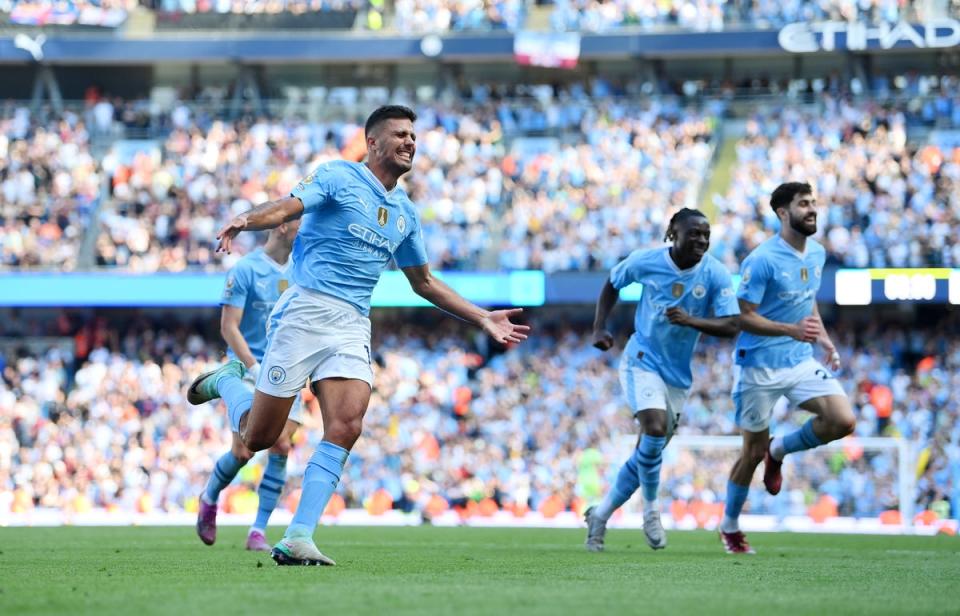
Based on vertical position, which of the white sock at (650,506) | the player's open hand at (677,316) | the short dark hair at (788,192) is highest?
the short dark hair at (788,192)

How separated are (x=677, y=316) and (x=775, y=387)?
140 cm

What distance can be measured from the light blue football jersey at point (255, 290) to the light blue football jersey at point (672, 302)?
2958 millimetres

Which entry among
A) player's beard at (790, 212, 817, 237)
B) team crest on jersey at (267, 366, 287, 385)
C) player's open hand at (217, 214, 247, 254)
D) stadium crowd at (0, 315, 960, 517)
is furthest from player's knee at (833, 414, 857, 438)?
stadium crowd at (0, 315, 960, 517)

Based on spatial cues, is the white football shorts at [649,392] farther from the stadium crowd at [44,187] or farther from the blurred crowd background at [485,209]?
the stadium crowd at [44,187]

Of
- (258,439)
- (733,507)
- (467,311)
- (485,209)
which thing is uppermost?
(485,209)

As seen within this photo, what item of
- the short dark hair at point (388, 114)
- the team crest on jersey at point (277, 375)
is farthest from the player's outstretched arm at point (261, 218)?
the team crest on jersey at point (277, 375)

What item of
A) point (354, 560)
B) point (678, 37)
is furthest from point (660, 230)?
point (354, 560)

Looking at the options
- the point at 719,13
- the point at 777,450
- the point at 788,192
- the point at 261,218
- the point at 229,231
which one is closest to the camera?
the point at 229,231

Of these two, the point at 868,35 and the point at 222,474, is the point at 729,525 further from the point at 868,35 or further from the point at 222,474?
the point at 868,35

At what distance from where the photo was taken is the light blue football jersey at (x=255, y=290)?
39.8ft

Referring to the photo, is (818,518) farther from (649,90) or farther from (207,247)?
(649,90)

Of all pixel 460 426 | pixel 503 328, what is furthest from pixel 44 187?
pixel 503 328

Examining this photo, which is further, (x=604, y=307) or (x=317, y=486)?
(x=604, y=307)

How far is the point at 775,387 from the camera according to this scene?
12.4 meters
